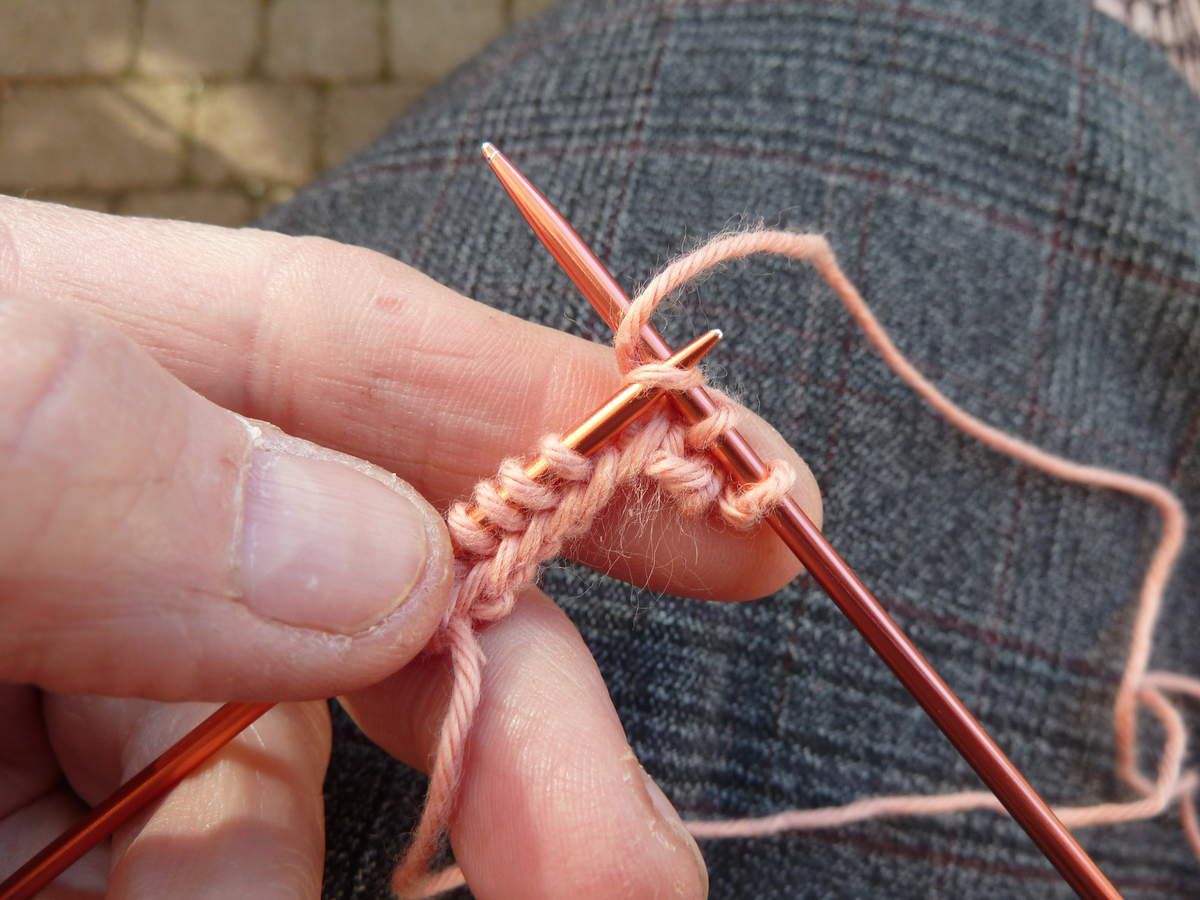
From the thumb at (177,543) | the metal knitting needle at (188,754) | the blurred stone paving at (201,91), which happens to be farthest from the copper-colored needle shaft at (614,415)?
the blurred stone paving at (201,91)

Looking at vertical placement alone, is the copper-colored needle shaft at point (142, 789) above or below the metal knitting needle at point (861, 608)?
below

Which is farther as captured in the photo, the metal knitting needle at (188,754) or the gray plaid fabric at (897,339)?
the gray plaid fabric at (897,339)

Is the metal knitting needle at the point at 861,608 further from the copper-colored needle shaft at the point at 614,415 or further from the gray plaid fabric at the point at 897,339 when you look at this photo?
the gray plaid fabric at the point at 897,339

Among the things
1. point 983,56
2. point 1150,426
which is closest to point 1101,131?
point 983,56

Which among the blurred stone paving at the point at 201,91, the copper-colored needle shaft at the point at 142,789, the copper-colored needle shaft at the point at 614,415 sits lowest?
the copper-colored needle shaft at the point at 142,789

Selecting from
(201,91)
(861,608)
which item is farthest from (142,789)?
(201,91)

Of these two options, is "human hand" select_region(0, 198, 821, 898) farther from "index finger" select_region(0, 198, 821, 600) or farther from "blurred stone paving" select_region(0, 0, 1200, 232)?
"blurred stone paving" select_region(0, 0, 1200, 232)

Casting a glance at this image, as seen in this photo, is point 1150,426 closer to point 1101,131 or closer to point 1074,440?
point 1074,440

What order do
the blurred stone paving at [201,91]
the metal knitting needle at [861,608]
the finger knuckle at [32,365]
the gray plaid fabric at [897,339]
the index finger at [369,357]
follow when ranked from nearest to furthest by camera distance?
the finger knuckle at [32,365] → the metal knitting needle at [861,608] → the index finger at [369,357] → the gray plaid fabric at [897,339] → the blurred stone paving at [201,91]
